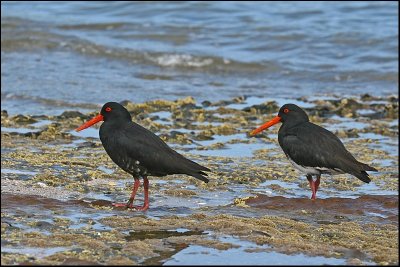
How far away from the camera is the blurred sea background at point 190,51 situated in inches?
633

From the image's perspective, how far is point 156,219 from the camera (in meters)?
7.05

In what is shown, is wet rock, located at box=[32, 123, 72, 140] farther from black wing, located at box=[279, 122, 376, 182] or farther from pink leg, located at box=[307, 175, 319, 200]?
pink leg, located at box=[307, 175, 319, 200]

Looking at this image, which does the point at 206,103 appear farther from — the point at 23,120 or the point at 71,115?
the point at 23,120

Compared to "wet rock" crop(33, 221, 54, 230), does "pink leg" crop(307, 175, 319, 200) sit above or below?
below

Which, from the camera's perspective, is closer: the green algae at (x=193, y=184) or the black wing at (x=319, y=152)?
the green algae at (x=193, y=184)

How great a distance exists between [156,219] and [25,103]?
7680mm

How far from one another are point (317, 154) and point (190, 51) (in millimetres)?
12336

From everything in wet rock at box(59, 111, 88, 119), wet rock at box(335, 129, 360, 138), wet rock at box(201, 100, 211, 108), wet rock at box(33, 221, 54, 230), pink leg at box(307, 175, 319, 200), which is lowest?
wet rock at box(335, 129, 360, 138)

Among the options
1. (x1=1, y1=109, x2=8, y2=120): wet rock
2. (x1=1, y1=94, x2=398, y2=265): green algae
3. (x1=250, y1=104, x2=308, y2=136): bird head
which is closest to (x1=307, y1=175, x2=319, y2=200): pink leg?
(x1=1, y1=94, x2=398, y2=265): green algae

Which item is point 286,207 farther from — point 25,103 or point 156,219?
point 25,103

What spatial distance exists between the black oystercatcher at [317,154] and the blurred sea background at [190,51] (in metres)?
5.63

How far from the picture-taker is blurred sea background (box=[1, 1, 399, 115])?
16066 millimetres

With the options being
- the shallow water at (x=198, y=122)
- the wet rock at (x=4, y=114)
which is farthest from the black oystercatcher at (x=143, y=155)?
the wet rock at (x=4, y=114)

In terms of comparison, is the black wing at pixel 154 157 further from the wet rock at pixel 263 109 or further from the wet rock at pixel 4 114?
the wet rock at pixel 263 109
